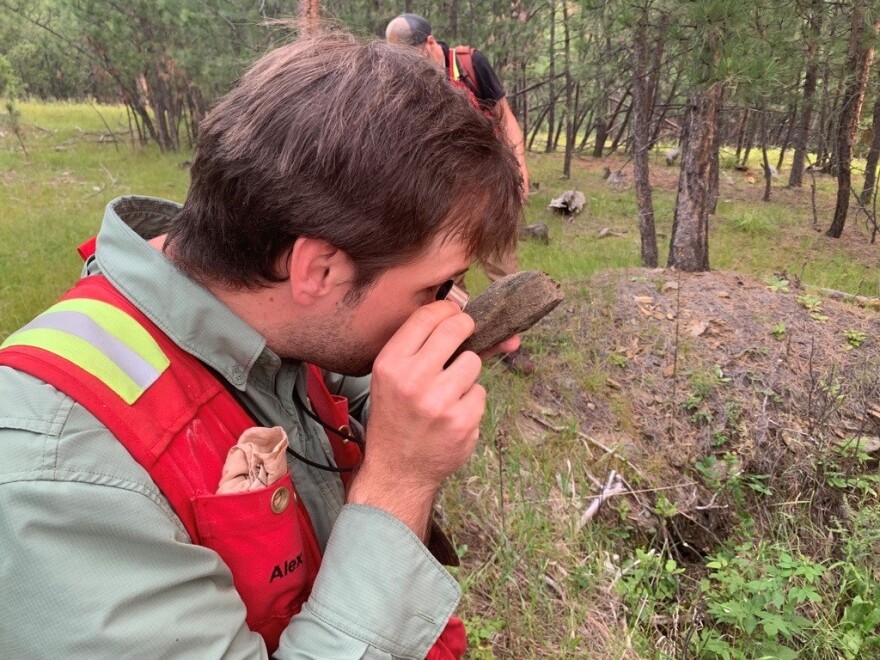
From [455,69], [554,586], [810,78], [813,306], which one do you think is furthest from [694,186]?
[810,78]

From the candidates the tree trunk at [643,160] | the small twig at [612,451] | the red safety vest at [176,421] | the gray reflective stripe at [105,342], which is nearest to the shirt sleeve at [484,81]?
the tree trunk at [643,160]

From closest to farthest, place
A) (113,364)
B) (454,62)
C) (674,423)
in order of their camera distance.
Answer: (113,364)
(674,423)
(454,62)

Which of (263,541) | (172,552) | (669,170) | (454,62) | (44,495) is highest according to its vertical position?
(454,62)

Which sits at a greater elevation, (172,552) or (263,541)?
(172,552)

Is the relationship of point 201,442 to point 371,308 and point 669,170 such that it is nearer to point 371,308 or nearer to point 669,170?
point 371,308

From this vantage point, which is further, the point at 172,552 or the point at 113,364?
the point at 113,364

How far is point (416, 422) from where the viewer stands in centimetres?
122

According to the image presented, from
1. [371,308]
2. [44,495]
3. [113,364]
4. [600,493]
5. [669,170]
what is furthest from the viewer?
[669,170]

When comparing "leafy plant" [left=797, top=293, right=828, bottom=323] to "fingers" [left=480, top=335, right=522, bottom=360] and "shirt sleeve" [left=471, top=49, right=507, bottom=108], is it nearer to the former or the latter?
"shirt sleeve" [left=471, top=49, right=507, bottom=108]

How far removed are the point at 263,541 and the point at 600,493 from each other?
240 centimetres

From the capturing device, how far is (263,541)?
3.61 feet

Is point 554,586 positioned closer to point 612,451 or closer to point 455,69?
point 612,451

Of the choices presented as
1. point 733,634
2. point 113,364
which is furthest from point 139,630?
point 733,634

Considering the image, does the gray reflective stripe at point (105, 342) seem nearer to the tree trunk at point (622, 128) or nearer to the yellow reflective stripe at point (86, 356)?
the yellow reflective stripe at point (86, 356)
